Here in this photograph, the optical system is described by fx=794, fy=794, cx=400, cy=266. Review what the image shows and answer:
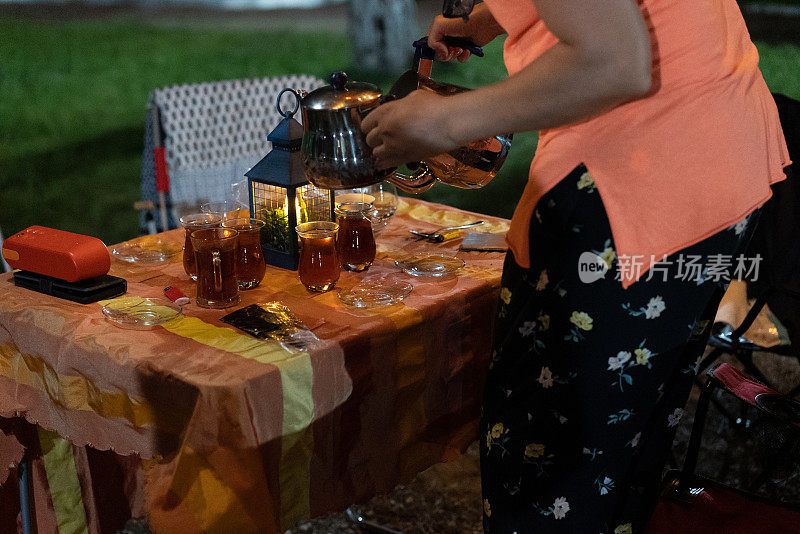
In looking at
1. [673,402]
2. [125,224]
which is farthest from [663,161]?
[125,224]

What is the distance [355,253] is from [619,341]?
0.62 metres

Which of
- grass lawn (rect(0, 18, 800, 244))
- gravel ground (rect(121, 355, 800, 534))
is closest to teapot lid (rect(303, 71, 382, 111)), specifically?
gravel ground (rect(121, 355, 800, 534))

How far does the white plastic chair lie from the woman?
1654 millimetres

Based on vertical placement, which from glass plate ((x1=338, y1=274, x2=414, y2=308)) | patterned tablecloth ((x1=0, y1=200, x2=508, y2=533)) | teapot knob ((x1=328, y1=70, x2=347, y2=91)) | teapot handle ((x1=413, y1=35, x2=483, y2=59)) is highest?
teapot handle ((x1=413, y1=35, x2=483, y2=59))

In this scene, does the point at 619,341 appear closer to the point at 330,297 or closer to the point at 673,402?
the point at 673,402

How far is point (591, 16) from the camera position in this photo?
0.93 m

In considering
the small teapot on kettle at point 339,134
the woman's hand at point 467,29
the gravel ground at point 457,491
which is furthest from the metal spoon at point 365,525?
the woman's hand at point 467,29

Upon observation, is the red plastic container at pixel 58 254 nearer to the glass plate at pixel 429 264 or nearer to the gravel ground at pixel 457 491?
the glass plate at pixel 429 264

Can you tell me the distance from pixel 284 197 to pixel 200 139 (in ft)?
4.71

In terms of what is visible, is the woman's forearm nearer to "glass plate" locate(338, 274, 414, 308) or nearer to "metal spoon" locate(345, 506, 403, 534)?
"glass plate" locate(338, 274, 414, 308)

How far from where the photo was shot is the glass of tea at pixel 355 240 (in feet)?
5.33

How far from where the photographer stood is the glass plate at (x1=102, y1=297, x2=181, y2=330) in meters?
1.37

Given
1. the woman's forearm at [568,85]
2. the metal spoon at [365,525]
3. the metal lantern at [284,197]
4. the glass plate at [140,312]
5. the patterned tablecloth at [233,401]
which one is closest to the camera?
the woman's forearm at [568,85]

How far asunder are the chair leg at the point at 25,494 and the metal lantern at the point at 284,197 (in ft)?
2.02
